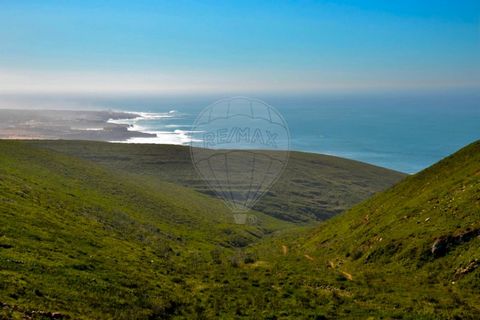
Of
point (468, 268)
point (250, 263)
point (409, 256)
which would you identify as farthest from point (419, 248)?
point (250, 263)

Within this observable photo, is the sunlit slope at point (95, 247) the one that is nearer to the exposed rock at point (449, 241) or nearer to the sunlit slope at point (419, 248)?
the sunlit slope at point (419, 248)

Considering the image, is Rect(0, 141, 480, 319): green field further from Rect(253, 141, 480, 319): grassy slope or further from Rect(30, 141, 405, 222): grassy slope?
Rect(30, 141, 405, 222): grassy slope

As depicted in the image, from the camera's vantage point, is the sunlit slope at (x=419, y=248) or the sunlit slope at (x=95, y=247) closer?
the sunlit slope at (x=95, y=247)

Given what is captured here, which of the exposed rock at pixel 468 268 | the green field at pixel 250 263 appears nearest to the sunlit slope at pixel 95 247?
the green field at pixel 250 263

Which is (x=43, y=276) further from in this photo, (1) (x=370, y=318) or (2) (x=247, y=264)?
(2) (x=247, y=264)

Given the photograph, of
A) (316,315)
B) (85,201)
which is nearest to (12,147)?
(85,201)
